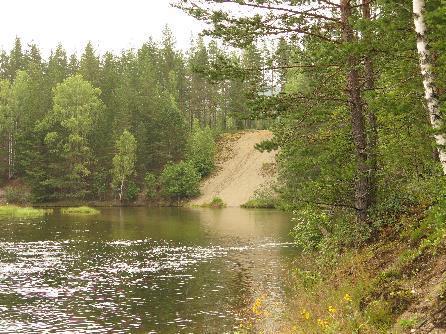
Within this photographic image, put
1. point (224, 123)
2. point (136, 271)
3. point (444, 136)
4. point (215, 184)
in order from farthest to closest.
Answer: point (224, 123), point (215, 184), point (136, 271), point (444, 136)

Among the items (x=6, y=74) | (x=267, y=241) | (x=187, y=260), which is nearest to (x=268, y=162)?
(x=267, y=241)

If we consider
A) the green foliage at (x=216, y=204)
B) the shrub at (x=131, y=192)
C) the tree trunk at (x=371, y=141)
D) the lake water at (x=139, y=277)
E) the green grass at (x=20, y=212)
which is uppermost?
the tree trunk at (x=371, y=141)

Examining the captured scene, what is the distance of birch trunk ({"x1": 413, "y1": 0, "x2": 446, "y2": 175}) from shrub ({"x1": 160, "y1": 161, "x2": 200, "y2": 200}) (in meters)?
66.6

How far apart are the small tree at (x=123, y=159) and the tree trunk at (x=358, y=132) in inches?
2405

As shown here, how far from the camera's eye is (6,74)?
377 feet

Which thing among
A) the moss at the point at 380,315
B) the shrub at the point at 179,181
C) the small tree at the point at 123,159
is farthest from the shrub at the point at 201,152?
the moss at the point at 380,315

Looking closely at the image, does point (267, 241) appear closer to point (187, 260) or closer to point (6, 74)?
point (187, 260)

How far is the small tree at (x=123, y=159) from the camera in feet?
253

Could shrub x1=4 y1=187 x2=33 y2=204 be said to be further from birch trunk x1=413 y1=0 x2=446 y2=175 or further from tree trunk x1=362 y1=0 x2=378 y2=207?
birch trunk x1=413 y1=0 x2=446 y2=175

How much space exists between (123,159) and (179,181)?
30.0ft

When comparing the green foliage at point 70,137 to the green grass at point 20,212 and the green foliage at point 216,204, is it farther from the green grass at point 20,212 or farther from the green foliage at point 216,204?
the green foliage at point 216,204

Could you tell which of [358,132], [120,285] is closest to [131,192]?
[120,285]

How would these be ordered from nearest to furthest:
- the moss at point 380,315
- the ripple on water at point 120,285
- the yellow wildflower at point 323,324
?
the yellow wildflower at point 323,324, the moss at point 380,315, the ripple on water at point 120,285

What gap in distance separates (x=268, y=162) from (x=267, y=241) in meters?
50.6
